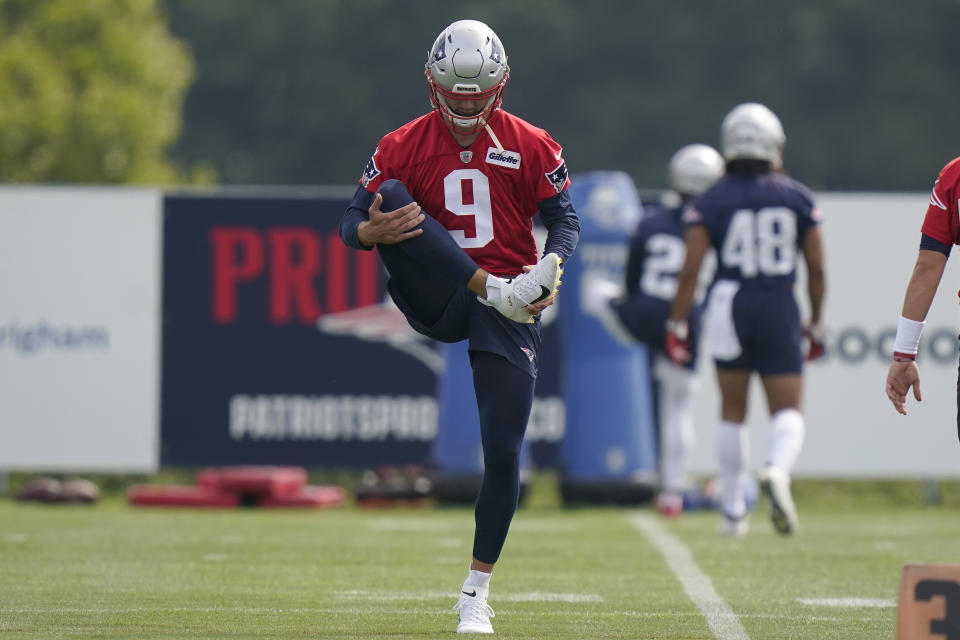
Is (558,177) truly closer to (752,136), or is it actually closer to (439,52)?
(439,52)

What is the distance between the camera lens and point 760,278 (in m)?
9.02

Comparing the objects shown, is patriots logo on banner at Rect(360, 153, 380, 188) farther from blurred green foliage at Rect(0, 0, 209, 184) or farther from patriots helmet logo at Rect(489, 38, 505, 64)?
blurred green foliage at Rect(0, 0, 209, 184)

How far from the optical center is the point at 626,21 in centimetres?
3725

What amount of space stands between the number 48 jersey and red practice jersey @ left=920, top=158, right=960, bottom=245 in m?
3.79

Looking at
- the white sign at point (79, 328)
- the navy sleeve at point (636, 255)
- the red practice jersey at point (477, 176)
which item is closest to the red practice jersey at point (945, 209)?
the red practice jersey at point (477, 176)

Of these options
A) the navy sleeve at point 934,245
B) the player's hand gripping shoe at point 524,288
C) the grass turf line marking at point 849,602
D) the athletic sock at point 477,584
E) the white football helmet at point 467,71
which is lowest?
the grass turf line marking at point 849,602

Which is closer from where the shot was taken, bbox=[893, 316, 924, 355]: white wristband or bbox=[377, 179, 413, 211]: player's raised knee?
bbox=[893, 316, 924, 355]: white wristband

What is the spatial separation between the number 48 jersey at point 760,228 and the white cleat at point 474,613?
383 centimetres

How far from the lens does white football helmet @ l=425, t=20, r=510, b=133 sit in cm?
557

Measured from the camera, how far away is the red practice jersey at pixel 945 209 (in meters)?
5.13

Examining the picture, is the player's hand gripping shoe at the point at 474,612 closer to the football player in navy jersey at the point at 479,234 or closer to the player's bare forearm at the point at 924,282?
the football player in navy jersey at the point at 479,234

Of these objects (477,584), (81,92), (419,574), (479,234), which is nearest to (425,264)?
(479,234)

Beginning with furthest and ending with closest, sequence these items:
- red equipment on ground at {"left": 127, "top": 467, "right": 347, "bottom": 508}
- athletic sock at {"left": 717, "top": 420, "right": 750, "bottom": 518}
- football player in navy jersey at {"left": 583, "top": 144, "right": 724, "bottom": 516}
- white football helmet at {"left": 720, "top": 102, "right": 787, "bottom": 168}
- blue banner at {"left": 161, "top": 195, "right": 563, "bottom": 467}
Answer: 1. blue banner at {"left": 161, "top": 195, "right": 563, "bottom": 467}
2. red equipment on ground at {"left": 127, "top": 467, "right": 347, "bottom": 508}
3. football player in navy jersey at {"left": 583, "top": 144, "right": 724, "bottom": 516}
4. athletic sock at {"left": 717, "top": 420, "right": 750, "bottom": 518}
5. white football helmet at {"left": 720, "top": 102, "right": 787, "bottom": 168}

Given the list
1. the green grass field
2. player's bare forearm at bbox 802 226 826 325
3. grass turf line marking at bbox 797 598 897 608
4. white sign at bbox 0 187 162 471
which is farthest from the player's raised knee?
white sign at bbox 0 187 162 471
